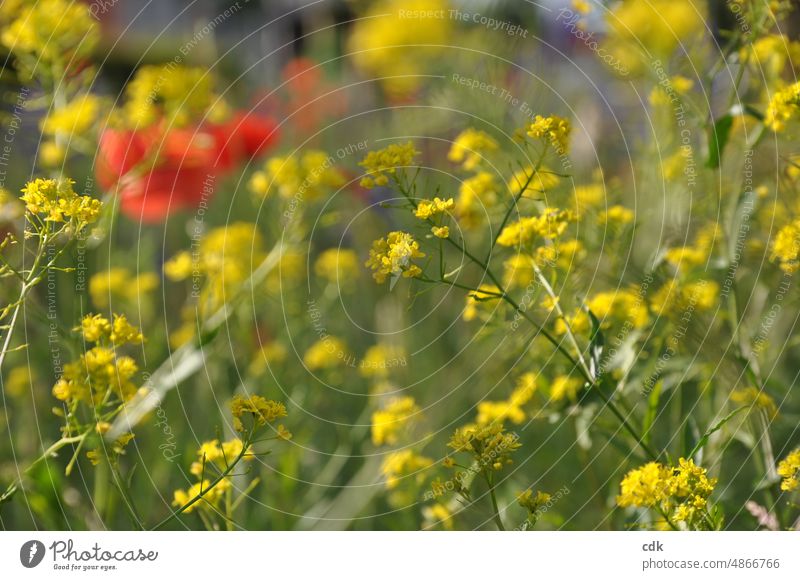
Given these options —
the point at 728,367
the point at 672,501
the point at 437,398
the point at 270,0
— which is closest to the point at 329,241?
the point at 270,0

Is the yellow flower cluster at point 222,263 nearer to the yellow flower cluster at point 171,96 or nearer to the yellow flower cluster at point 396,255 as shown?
the yellow flower cluster at point 171,96

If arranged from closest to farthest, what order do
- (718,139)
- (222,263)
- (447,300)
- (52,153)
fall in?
(718,139)
(52,153)
(222,263)
(447,300)

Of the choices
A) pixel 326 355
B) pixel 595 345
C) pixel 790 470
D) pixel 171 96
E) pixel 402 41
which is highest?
pixel 402 41

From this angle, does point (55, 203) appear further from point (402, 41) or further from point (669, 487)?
point (402, 41)

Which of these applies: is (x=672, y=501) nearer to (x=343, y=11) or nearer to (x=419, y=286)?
(x=419, y=286)

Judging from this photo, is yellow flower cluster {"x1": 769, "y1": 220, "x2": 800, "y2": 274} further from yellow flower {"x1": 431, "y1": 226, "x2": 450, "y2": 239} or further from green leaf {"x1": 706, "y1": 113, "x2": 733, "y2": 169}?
yellow flower {"x1": 431, "y1": 226, "x2": 450, "y2": 239}

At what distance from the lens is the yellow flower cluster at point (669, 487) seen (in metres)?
0.53

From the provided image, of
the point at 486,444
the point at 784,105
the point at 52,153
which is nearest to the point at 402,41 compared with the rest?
the point at 52,153

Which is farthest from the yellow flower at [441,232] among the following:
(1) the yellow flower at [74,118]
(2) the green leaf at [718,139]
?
(1) the yellow flower at [74,118]

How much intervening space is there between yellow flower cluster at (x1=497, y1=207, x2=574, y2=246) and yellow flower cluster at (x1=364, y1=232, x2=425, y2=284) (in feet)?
0.27

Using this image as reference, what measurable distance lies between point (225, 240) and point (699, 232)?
18.1 inches

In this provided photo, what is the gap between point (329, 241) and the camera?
1460 millimetres
